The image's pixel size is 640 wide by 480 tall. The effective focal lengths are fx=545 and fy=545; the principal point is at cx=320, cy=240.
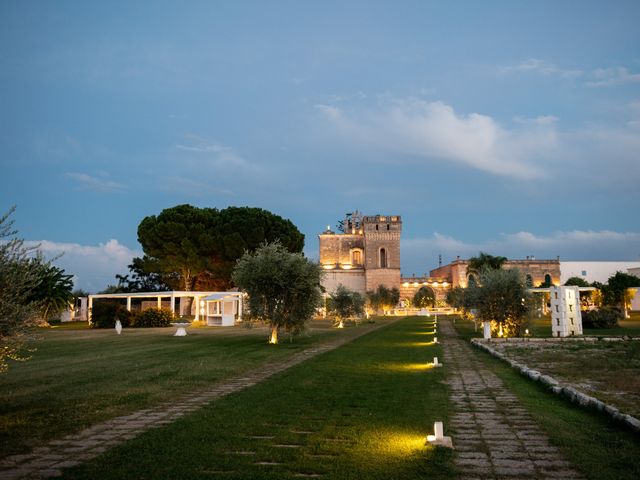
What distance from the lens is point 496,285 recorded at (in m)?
26.1

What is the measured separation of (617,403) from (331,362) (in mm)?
9158

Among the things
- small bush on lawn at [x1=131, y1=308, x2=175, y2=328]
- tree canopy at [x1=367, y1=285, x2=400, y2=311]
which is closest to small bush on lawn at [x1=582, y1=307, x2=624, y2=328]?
small bush on lawn at [x1=131, y1=308, x2=175, y2=328]

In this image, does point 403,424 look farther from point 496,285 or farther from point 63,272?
point 63,272

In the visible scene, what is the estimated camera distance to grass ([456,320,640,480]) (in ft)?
19.5

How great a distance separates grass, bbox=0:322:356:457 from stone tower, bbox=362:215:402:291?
234 feet

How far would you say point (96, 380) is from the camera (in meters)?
13.3

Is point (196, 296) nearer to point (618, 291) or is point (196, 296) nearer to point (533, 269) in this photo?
point (618, 291)

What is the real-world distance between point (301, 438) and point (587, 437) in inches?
152

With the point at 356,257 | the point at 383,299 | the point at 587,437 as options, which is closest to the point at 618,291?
the point at 383,299

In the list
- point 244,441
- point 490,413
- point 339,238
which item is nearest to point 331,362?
point 490,413

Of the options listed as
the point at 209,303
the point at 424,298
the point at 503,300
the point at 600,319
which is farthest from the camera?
the point at 424,298

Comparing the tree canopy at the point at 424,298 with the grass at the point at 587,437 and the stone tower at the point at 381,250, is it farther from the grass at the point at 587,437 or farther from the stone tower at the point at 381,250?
the grass at the point at 587,437

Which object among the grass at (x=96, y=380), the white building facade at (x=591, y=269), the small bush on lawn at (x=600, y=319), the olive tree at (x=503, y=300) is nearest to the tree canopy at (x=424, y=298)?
the white building facade at (x=591, y=269)

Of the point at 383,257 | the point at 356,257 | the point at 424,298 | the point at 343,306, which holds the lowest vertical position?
the point at 343,306
